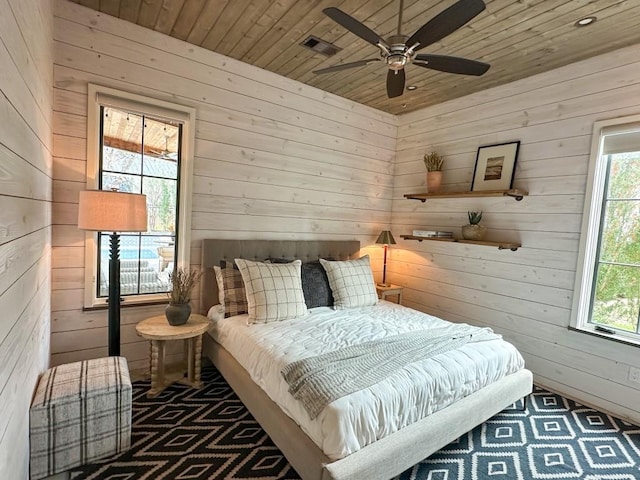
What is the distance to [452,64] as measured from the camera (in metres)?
2.01

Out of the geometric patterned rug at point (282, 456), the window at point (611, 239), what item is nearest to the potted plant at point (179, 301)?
the geometric patterned rug at point (282, 456)

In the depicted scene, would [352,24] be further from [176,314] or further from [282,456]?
[282,456]

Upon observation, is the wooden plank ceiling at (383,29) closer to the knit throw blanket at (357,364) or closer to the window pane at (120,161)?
the window pane at (120,161)

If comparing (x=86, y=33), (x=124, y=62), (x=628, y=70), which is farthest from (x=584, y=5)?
(x=86, y=33)

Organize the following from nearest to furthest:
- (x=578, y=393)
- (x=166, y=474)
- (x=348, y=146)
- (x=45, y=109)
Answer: (x=166, y=474) → (x=45, y=109) → (x=578, y=393) → (x=348, y=146)

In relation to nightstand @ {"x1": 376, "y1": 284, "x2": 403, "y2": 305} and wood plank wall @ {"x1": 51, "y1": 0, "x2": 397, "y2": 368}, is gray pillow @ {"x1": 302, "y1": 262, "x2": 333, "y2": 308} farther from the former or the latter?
nightstand @ {"x1": 376, "y1": 284, "x2": 403, "y2": 305}

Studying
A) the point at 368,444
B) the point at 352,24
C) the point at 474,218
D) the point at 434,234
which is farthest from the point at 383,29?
the point at 368,444

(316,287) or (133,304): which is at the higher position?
(316,287)

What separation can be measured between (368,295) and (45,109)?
2.77m

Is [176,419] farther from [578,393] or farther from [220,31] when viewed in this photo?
[578,393]

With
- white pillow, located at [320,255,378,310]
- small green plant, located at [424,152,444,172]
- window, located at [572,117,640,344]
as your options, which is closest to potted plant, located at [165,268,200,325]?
white pillow, located at [320,255,378,310]

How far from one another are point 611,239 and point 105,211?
3698 mm

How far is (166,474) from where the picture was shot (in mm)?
1783

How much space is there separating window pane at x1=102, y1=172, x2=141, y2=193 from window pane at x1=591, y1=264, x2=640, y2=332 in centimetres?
383
